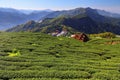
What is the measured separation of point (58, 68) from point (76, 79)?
5.34 m

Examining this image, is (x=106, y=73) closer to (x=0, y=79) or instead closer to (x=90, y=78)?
(x=90, y=78)

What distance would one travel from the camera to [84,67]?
3169 centimetres

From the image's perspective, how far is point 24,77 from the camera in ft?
84.9

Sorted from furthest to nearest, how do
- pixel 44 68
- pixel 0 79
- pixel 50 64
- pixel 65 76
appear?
pixel 50 64 → pixel 44 68 → pixel 65 76 → pixel 0 79

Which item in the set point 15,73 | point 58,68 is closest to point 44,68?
point 58,68

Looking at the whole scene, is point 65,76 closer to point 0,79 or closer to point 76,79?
point 76,79

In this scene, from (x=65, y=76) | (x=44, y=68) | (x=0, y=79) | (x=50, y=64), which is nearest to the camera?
(x=0, y=79)

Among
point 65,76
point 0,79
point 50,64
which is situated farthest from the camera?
point 50,64

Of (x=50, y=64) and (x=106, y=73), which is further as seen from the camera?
(x=50, y=64)

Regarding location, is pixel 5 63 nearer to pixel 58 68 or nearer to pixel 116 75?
pixel 58 68

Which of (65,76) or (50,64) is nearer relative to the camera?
(65,76)

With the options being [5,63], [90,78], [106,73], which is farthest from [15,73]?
[106,73]

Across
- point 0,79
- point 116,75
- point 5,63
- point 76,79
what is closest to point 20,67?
point 5,63

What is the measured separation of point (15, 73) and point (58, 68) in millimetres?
5497
